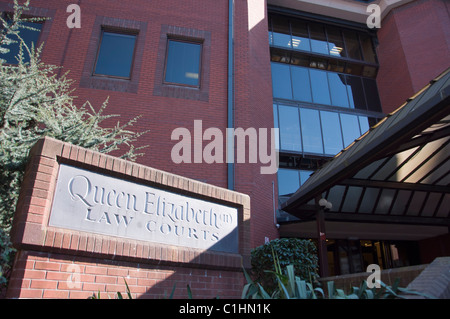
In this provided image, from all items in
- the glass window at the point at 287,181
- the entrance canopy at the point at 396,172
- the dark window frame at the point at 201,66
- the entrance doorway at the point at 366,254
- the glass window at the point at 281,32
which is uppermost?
the glass window at the point at 281,32

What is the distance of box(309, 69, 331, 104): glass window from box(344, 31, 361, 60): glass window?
99.1 inches

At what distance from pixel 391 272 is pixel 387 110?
1354cm

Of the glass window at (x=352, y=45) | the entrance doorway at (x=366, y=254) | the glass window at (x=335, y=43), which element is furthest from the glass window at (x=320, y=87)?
the entrance doorway at (x=366, y=254)

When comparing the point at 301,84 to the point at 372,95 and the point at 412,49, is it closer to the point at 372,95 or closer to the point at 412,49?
the point at 372,95

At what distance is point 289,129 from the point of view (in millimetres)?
14828

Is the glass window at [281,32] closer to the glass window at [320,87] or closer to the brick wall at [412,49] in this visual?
the glass window at [320,87]

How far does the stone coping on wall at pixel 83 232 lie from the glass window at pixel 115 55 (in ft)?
25.0

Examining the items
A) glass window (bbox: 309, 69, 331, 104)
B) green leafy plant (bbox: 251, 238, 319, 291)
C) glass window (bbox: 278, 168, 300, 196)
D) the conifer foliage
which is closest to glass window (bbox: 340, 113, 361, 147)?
glass window (bbox: 309, 69, 331, 104)

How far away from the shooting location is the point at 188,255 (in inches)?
151

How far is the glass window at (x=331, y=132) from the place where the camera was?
15.1 metres

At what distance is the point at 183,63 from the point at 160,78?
105cm

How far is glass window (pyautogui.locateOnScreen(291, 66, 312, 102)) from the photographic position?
1596 centimetres

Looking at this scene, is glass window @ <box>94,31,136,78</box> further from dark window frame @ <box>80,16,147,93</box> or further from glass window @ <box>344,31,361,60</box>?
glass window @ <box>344,31,361,60</box>
